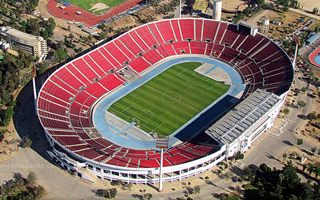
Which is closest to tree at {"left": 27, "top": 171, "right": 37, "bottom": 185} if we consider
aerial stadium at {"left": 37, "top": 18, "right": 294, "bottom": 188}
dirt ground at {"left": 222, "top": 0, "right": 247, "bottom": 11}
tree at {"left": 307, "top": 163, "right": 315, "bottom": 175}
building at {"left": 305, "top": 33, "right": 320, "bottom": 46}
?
aerial stadium at {"left": 37, "top": 18, "right": 294, "bottom": 188}

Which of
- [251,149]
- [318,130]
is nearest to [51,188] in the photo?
[251,149]

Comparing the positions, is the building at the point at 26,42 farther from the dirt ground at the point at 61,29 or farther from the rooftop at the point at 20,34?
the dirt ground at the point at 61,29

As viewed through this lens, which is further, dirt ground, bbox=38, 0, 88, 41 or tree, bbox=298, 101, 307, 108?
dirt ground, bbox=38, 0, 88, 41

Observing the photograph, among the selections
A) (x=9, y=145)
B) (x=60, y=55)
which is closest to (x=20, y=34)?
(x=60, y=55)

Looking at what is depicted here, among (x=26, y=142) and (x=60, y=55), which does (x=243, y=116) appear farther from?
(x=60, y=55)

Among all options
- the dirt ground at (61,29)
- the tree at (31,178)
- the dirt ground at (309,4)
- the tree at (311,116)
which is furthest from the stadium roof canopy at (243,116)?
the dirt ground at (309,4)

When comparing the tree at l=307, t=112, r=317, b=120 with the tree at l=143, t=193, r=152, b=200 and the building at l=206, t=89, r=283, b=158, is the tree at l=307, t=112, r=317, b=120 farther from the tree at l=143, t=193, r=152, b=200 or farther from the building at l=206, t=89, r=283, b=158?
the tree at l=143, t=193, r=152, b=200
